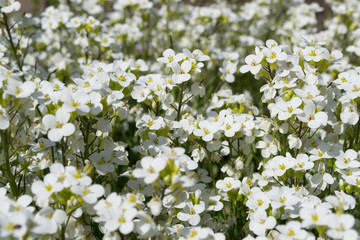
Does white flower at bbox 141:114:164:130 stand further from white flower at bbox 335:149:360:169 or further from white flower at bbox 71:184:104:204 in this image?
white flower at bbox 335:149:360:169

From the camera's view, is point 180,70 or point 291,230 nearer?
point 291,230

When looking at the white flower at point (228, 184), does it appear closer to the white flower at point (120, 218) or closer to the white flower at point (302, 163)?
the white flower at point (302, 163)

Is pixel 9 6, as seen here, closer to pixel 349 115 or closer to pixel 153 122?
pixel 153 122

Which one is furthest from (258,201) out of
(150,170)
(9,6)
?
(9,6)

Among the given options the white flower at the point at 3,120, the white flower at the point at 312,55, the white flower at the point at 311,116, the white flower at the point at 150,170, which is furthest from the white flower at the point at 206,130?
the white flower at the point at 3,120

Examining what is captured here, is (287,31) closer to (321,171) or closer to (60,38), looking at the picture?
(60,38)

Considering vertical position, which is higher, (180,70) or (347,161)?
(180,70)

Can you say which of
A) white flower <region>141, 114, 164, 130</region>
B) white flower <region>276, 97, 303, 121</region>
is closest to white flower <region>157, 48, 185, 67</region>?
white flower <region>141, 114, 164, 130</region>

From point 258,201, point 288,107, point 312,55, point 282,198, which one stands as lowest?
point 258,201
